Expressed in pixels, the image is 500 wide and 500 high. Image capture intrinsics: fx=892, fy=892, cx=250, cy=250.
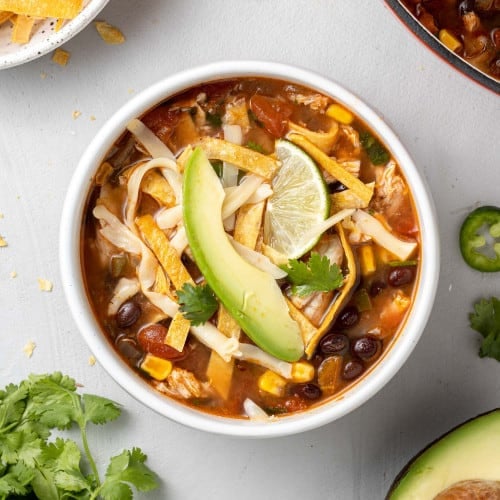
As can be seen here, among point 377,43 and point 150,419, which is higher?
point 377,43

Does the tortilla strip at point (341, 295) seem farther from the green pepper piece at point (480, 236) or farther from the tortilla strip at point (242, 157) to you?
the green pepper piece at point (480, 236)

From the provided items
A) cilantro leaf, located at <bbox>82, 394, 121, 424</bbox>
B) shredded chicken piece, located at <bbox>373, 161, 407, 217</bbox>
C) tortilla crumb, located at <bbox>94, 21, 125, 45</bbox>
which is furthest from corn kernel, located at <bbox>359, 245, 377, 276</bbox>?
tortilla crumb, located at <bbox>94, 21, 125, 45</bbox>

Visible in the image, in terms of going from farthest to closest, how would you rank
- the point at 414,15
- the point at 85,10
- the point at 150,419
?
the point at 150,419, the point at 85,10, the point at 414,15

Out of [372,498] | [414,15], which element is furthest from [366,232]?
[372,498]

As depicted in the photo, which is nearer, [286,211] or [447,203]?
[286,211]

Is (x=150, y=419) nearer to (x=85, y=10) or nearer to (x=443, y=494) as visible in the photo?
(x=443, y=494)

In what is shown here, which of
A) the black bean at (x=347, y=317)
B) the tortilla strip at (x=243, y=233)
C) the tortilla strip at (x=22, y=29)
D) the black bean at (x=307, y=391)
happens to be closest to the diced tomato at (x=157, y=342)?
the tortilla strip at (x=243, y=233)

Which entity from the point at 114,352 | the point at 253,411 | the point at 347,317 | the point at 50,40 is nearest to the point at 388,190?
the point at 347,317

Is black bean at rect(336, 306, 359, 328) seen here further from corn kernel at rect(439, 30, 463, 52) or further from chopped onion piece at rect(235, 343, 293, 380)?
corn kernel at rect(439, 30, 463, 52)
